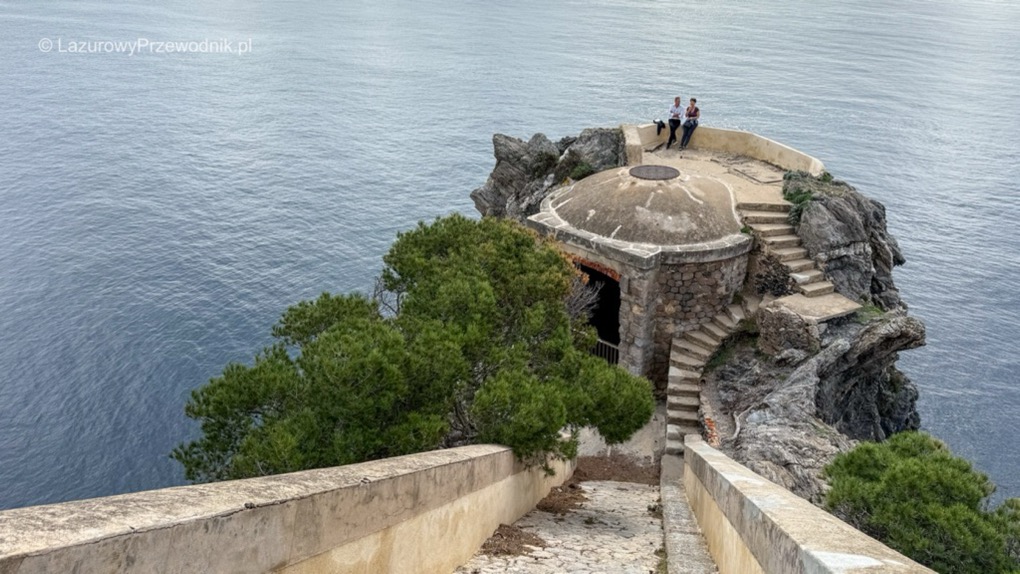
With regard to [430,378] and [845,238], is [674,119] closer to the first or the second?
[845,238]

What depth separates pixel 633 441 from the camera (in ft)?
84.6

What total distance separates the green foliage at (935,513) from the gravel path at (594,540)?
10.1 feet

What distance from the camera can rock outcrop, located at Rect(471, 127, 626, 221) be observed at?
35.4 metres

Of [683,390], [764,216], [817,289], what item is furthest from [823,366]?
[764,216]

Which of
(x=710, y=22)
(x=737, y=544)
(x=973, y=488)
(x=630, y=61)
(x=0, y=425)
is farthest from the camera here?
(x=710, y=22)

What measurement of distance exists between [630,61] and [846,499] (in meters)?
108

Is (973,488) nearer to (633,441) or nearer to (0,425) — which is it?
(633,441)

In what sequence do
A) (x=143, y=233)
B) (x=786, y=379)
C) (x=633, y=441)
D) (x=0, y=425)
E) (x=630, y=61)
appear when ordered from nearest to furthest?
(x=786, y=379), (x=633, y=441), (x=0, y=425), (x=143, y=233), (x=630, y=61)

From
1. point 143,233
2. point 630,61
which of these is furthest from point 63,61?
point 630,61

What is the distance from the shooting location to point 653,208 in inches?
1091

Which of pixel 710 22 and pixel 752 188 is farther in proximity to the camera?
pixel 710 22

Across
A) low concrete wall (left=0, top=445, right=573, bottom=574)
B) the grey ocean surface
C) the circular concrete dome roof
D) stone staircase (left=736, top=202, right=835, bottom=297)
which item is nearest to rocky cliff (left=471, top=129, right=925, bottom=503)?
stone staircase (left=736, top=202, right=835, bottom=297)

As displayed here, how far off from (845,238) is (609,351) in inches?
372

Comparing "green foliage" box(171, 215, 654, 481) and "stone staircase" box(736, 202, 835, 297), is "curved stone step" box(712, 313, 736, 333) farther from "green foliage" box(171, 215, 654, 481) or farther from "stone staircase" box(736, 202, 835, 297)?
"green foliage" box(171, 215, 654, 481)
